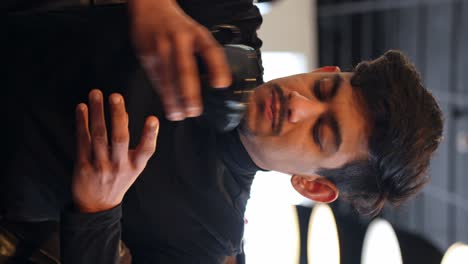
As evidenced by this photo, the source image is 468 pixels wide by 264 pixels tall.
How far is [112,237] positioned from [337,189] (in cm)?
54

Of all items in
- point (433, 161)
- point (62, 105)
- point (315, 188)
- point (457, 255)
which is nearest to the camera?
point (62, 105)

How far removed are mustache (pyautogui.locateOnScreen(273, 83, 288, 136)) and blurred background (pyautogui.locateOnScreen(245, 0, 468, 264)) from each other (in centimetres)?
18

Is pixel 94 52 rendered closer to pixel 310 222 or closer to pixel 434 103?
pixel 434 103

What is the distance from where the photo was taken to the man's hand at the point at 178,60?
0.55m

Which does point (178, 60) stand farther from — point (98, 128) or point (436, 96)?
point (436, 96)

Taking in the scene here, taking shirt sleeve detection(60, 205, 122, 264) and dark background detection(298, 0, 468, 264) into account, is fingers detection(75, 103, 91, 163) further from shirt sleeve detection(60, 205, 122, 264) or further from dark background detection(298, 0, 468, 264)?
dark background detection(298, 0, 468, 264)

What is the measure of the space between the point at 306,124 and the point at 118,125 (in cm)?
46

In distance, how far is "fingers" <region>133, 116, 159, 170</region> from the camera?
2.22 ft

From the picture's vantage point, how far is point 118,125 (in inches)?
26.3

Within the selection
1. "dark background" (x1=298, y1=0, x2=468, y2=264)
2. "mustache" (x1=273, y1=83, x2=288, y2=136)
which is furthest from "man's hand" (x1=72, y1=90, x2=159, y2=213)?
"dark background" (x1=298, y1=0, x2=468, y2=264)

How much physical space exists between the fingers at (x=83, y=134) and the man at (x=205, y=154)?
1.8 inches

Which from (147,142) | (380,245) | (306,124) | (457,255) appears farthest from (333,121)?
(380,245)

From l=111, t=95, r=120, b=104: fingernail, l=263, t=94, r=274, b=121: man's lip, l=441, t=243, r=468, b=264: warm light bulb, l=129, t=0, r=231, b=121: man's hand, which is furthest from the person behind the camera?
l=441, t=243, r=468, b=264: warm light bulb

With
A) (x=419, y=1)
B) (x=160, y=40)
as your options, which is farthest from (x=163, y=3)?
(x=419, y=1)
